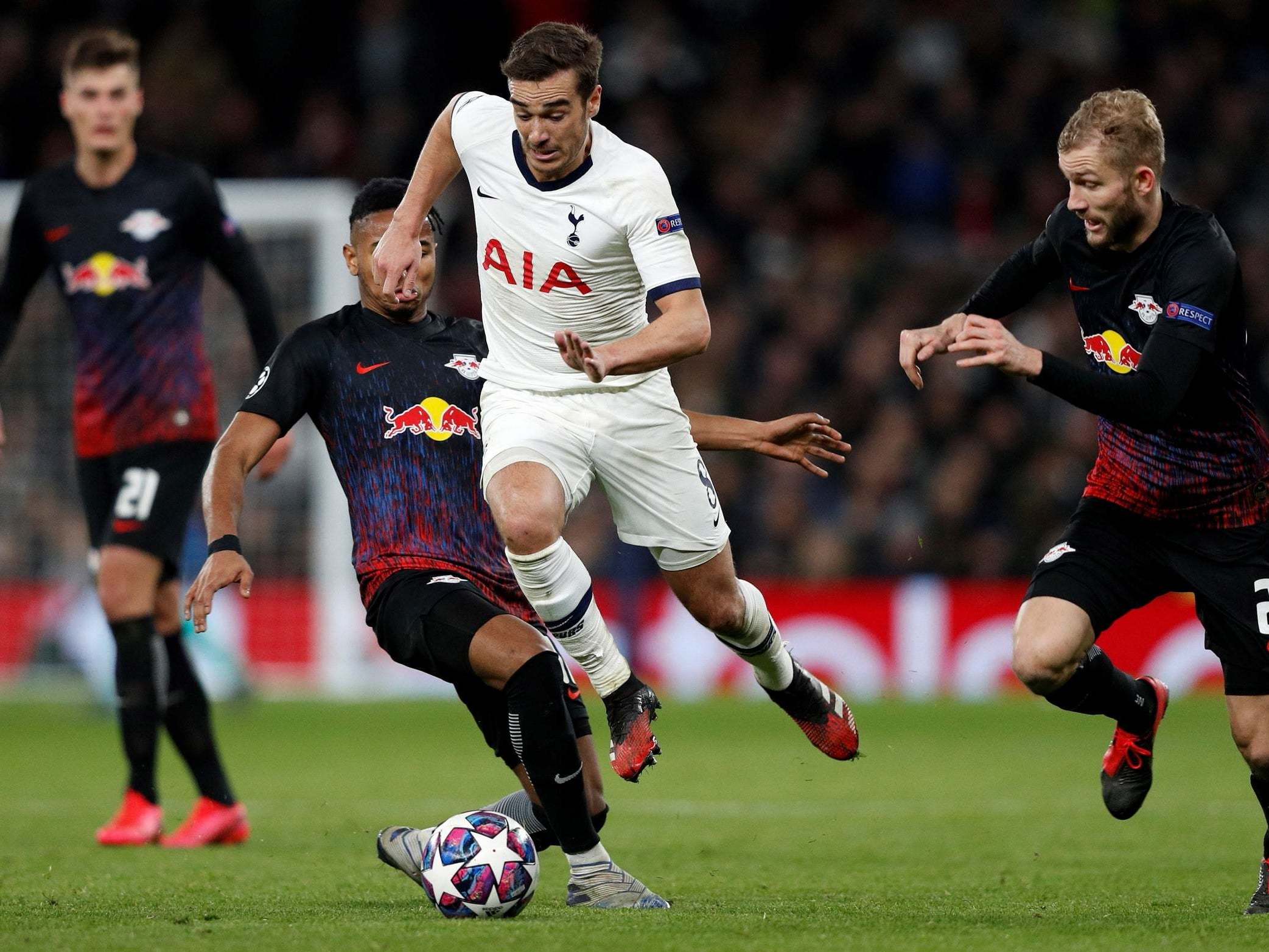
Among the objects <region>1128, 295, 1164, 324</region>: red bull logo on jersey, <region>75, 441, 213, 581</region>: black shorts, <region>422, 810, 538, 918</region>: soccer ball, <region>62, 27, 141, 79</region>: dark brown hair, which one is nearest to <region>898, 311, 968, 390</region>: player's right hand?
<region>1128, 295, 1164, 324</region>: red bull logo on jersey

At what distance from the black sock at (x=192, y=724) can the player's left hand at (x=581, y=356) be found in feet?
9.97

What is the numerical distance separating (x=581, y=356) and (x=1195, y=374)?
1.70 m

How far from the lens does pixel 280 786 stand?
9219mm

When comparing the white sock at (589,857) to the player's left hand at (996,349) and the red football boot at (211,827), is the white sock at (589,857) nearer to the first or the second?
the player's left hand at (996,349)

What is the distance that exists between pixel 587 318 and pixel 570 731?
1.26 m

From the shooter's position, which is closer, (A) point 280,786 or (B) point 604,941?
(B) point 604,941

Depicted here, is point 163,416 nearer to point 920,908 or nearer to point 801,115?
point 920,908

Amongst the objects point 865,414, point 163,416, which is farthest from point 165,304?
point 865,414

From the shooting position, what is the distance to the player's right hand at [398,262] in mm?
5477

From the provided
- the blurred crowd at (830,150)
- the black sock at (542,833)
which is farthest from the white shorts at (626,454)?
the blurred crowd at (830,150)

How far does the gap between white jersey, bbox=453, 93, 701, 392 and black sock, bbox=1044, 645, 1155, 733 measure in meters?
1.60

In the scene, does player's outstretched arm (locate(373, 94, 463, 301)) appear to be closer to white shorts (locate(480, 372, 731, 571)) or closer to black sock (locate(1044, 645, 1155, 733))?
white shorts (locate(480, 372, 731, 571))

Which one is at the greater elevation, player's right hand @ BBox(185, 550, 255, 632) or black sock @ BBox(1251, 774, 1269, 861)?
player's right hand @ BBox(185, 550, 255, 632)

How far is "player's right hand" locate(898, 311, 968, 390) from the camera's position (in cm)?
518
